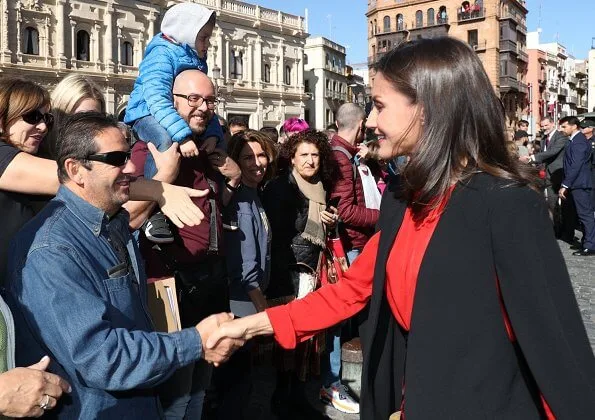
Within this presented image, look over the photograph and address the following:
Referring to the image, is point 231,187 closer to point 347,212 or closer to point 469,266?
point 347,212

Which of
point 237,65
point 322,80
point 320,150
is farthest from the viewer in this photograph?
point 322,80

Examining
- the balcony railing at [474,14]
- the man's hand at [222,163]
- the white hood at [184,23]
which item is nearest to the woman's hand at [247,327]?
the man's hand at [222,163]

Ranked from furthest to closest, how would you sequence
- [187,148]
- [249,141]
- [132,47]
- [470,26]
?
[470,26] < [132,47] < [249,141] < [187,148]

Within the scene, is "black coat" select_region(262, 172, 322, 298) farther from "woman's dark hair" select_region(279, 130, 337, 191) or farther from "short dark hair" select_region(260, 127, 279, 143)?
"short dark hair" select_region(260, 127, 279, 143)

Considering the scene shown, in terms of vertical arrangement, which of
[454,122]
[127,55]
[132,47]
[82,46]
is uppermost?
[132,47]

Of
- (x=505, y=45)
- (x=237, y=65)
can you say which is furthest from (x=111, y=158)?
(x=505, y=45)

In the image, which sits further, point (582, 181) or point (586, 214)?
point (582, 181)

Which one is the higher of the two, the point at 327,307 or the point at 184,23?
the point at 184,23

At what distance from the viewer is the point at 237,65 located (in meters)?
41.7

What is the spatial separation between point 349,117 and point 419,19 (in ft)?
173

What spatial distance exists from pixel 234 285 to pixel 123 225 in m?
1.34

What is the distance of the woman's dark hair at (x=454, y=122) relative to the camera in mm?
1804

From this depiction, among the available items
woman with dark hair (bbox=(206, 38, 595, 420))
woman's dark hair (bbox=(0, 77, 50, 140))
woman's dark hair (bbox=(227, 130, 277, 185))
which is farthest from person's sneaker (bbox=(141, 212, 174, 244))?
woman's dark hair (bbox=(227, 130, 277, 185))

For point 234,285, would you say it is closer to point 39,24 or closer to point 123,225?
point 123,225
